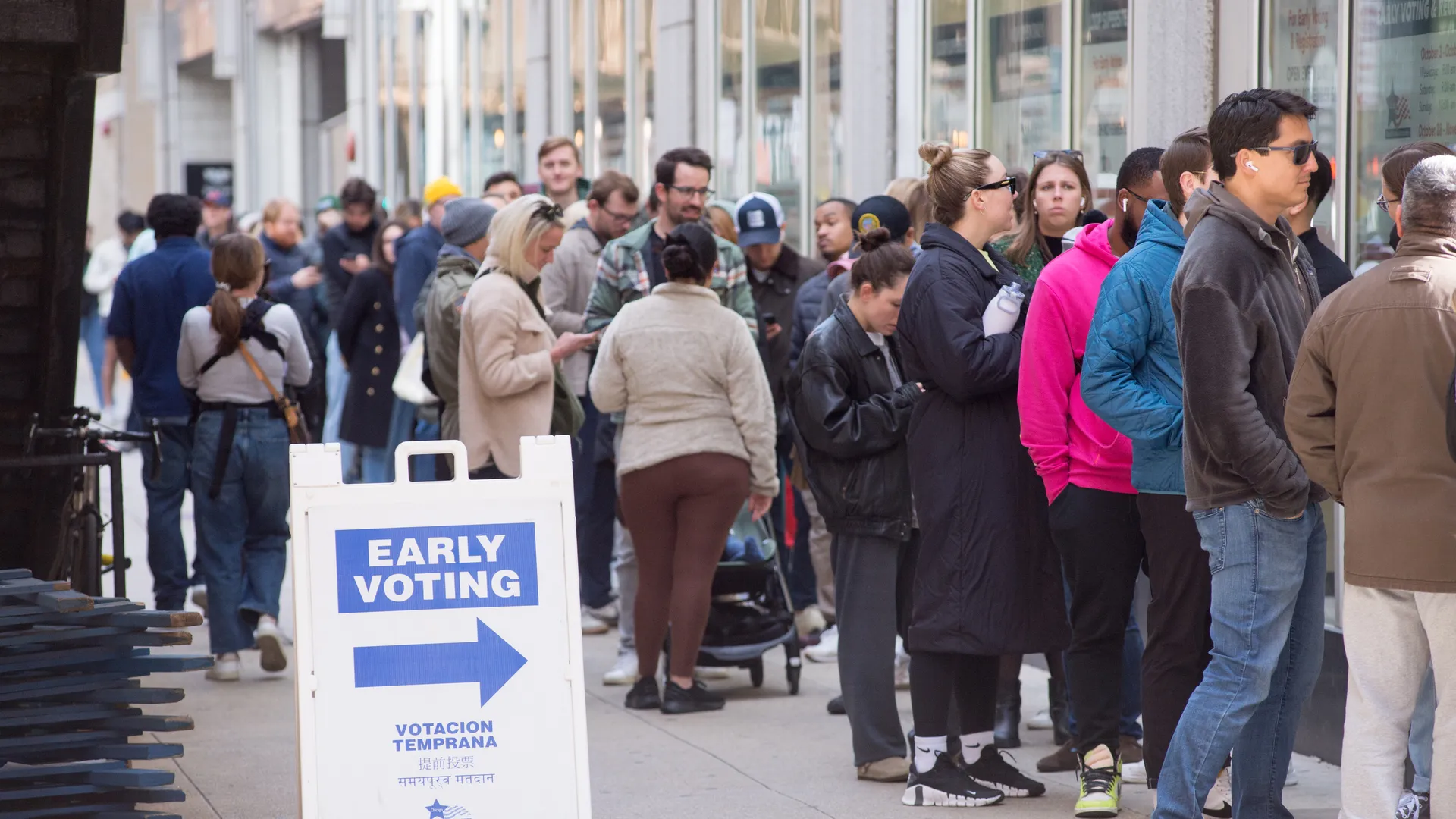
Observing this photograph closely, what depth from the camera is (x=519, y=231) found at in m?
7.62

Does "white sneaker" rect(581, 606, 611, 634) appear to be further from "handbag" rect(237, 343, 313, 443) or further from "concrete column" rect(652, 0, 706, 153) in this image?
→ "concrete column" rect(652, 0, 706, 153)

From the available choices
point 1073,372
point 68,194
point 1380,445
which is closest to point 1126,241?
point 1073,372

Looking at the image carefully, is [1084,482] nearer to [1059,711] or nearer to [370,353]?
[1059,711]

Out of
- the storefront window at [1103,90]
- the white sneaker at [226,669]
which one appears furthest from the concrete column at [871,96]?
the white sneaker at [226,669]

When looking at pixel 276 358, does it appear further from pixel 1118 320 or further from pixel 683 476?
pixel 1118 320

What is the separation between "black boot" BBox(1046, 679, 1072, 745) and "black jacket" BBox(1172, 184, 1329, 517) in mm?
2226

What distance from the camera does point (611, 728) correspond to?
7.49 metres

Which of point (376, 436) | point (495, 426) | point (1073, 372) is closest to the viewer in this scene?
point (1073, 372)

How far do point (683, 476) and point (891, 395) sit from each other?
133cm

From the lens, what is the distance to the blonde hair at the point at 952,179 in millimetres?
6127

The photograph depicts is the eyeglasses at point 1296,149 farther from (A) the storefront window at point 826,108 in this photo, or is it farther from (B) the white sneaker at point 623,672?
(A) the storefront window at point 826,108

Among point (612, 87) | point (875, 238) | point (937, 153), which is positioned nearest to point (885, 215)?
point (875, 238)

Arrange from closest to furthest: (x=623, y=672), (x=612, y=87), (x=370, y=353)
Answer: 1. (x=623, y=672)
2. (x=370, y=353)
3. (x=612, y=87)

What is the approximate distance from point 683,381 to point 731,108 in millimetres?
6444
